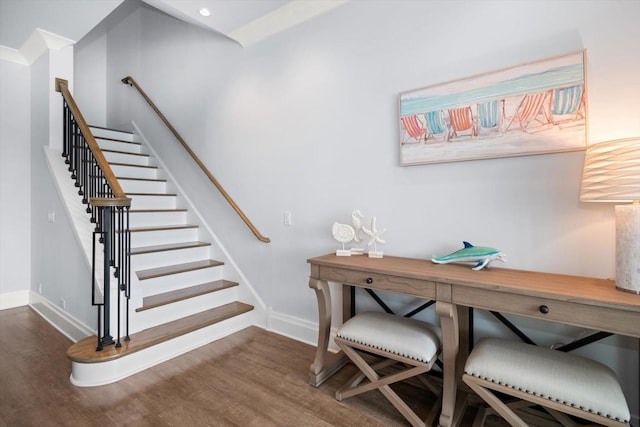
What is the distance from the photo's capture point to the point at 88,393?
1.97 m

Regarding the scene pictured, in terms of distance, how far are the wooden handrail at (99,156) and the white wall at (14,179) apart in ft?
2.37

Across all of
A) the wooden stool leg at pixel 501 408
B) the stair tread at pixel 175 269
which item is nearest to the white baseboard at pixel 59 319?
the stair tread at pixel 175 269

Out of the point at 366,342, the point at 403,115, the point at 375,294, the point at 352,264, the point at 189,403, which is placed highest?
the point at 403,115

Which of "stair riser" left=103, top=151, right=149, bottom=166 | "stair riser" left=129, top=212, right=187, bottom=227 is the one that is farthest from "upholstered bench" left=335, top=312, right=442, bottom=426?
"stair riser" left=103, top=151, right=149, bottom=166

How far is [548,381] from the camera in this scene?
1.29 meters

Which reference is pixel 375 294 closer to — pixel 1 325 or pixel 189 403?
pixel 189 403

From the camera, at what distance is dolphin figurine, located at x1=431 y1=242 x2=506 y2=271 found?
1.66 meters

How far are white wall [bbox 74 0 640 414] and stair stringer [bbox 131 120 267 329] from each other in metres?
0.10

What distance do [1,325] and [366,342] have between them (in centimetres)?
359

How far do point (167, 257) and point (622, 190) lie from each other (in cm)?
338

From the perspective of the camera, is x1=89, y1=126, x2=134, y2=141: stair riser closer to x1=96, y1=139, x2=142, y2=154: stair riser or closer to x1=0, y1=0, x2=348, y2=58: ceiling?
x1=96, y1=139, x2=142, y2=154: stair riser

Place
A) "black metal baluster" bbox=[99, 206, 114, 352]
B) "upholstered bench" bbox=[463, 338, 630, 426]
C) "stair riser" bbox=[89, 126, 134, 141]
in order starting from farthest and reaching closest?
"stair riser" bbox=[89, 126, 134, 141], "black metal baluster" bbox=[99, 206, 114, 352], "upholstered bench" bbox=[463, 338, 630, 426]

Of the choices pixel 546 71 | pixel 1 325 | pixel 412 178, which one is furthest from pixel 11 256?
pixel 546 71

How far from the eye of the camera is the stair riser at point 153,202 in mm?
3594
